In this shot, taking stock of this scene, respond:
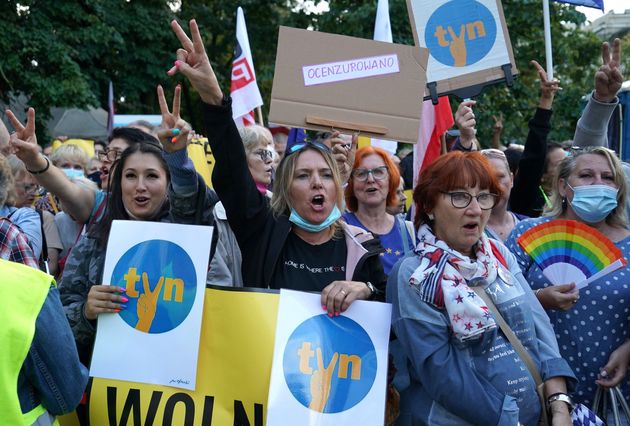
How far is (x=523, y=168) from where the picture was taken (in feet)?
17.1

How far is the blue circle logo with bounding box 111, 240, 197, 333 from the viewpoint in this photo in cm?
346

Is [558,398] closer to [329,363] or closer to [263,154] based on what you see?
[329,363]

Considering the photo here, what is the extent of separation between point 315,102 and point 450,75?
1177 millimetres

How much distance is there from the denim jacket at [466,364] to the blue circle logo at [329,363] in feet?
0.58

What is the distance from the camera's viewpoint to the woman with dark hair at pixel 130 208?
3.56m

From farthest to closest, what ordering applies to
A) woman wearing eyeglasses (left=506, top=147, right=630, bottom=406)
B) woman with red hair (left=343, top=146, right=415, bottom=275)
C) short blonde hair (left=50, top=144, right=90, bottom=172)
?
short blonde hair (left=50, top=144, right=90, bottom=172), woman with red hair (left=343, top=146, right=415, bottom=275), woman wearing eyeglasses (left=506, top=147, right=630, bottom=406)

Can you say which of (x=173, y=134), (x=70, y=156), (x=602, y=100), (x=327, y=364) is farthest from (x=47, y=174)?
(x=70, y=156)

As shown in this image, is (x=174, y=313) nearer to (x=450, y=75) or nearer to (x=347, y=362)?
(x=347, y=362)

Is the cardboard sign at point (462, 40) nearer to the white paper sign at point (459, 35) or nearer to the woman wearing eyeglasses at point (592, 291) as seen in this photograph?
the white paper sign at point (459, 35)

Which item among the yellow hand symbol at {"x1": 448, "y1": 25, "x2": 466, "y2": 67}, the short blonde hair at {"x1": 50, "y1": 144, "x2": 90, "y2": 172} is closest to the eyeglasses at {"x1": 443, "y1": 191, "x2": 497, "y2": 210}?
the yellow hand symbol at {"x1": 448, "y1": 25, "x2": 466, "y2": 67}

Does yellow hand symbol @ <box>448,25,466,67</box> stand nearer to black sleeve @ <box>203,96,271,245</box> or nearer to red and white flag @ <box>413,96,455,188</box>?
red and white flag @ <box>413,96,455,188</box>

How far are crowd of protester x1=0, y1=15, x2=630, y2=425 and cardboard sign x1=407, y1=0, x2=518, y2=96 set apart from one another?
10.6 inches

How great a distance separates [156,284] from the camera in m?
3.52

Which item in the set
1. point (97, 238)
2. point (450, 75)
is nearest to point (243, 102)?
point (450, 75)
